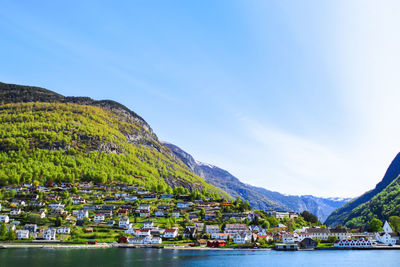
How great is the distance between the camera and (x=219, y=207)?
556ft

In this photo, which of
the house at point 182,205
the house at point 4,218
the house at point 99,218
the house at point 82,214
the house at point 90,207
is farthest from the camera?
the house at point 182,205

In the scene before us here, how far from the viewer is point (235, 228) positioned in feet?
428

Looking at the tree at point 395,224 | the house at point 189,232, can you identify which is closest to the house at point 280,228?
the house at point 189,232

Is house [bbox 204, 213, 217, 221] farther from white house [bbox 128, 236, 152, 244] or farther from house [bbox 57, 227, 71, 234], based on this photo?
house [bbox 57, 227, 71, 234]

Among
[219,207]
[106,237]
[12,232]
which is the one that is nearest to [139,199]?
[219,207]

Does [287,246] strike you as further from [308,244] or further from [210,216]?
[210,216]

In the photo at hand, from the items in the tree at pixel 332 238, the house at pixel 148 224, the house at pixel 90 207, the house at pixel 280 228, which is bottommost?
the tree at pixel 332 238

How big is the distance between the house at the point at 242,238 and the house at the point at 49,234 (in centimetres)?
6272

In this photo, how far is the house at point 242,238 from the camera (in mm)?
118500

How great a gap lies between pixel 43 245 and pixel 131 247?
87.7ft

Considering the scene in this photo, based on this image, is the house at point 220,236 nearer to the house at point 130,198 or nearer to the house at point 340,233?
the house at point 340,233

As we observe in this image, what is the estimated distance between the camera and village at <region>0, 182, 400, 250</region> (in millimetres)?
113812

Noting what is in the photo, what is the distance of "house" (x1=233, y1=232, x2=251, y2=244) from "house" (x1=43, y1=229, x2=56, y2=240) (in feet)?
206

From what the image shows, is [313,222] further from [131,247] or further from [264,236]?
[131,247]
